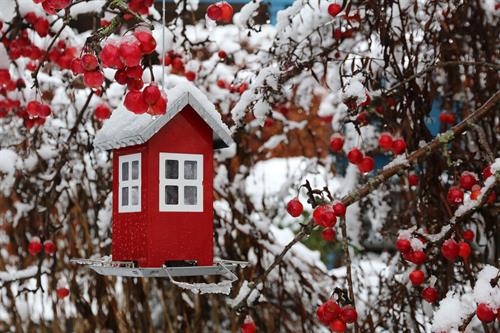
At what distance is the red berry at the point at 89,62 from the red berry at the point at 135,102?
0.52ft

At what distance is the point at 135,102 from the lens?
1.89 m

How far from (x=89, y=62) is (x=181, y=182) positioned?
54 cm

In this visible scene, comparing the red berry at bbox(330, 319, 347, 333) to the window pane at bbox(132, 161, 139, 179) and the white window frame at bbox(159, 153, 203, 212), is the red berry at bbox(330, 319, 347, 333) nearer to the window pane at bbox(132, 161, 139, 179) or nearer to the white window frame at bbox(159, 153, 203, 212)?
the white window frame at bbox(159, 153, 203, 212)

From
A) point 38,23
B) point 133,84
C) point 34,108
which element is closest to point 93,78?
point 133,84

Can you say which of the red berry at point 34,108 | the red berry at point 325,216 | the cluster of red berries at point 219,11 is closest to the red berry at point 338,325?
the red berry at point 325,216

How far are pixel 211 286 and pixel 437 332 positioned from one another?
0.82 m

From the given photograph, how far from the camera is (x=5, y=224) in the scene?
5363 millimetres

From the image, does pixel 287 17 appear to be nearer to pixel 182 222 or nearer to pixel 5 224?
pixel 182 222

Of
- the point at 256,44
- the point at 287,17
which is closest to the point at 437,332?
the point at 287,17

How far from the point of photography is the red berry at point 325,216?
260 centimetres

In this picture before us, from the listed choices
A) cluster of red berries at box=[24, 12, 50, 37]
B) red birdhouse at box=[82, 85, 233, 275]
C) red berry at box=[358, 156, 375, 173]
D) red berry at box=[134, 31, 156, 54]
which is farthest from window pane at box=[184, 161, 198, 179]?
cluster of red berries at box=[24, 12, 50, 37]

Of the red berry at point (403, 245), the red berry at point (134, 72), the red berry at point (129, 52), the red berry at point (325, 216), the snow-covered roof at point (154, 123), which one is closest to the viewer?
the red berry at point (129, 52)

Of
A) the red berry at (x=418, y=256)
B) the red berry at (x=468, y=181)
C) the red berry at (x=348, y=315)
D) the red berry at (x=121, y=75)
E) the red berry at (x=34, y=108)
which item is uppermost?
the red berry at (x=34, y=108)

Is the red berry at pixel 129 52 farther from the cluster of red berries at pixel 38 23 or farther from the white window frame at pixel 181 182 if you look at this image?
the cluster of red berries at pixel 38 23
